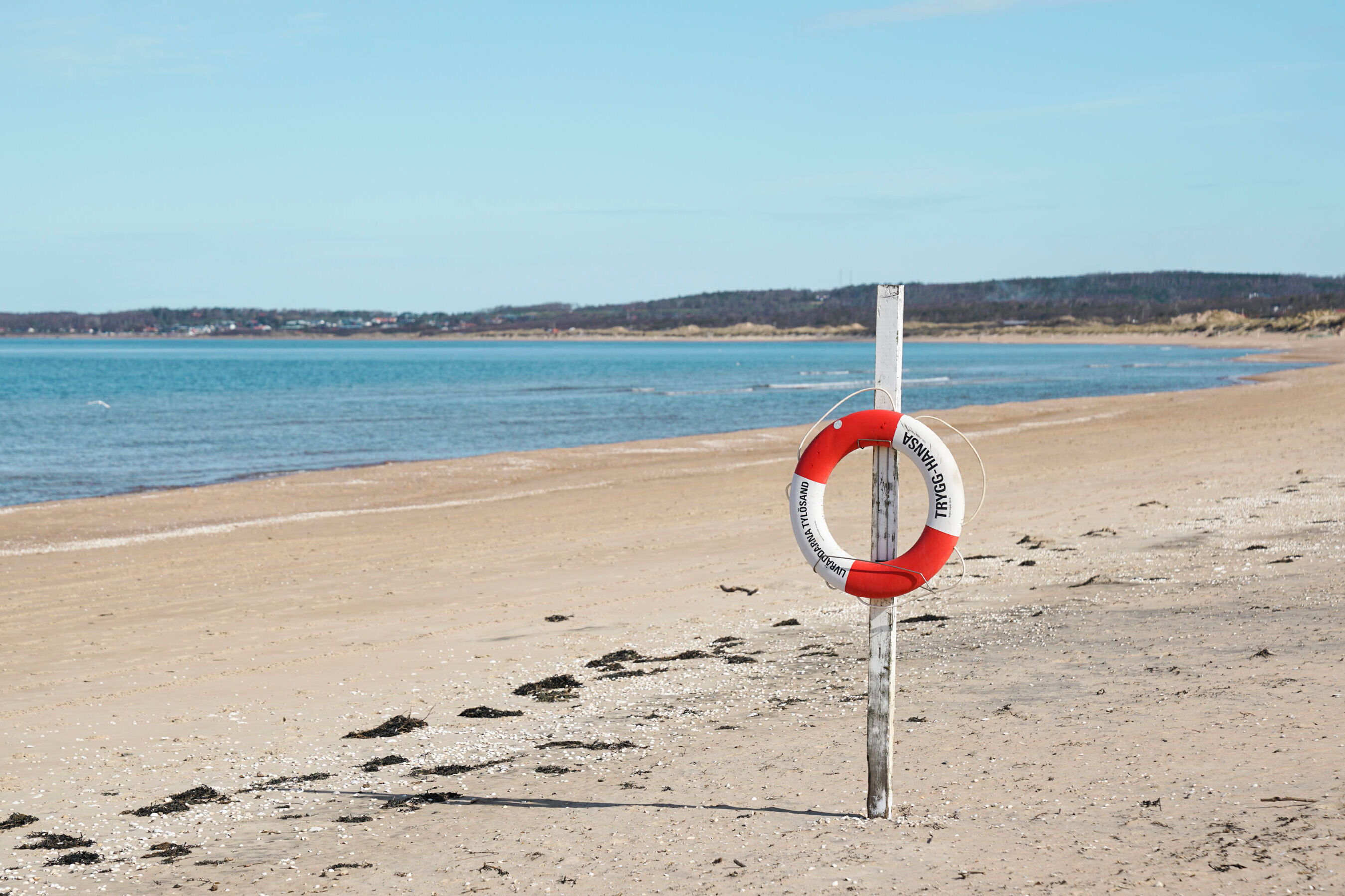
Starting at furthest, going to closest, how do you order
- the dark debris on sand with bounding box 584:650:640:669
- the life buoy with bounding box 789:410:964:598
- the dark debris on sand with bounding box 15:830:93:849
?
the dark debris on sand with bounding box 584:650:640:669
the dark debris on sand with bounding box 15:830:93:849
the life buoy with bounding box 789:410:964:598

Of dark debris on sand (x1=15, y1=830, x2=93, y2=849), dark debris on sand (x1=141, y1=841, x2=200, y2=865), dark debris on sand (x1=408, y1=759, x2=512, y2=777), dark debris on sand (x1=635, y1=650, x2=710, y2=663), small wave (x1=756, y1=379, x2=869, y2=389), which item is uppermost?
small wave (x1=756, y1=379, x2=869, y2=389)

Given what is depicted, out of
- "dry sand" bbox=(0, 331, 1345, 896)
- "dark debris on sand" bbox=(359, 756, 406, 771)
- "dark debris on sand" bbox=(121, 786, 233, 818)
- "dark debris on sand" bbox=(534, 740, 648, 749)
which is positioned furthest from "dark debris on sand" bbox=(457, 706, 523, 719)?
"dark debris on sand" bbox=(121, 786, 233, 818)

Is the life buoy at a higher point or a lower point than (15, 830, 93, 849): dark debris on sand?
higher

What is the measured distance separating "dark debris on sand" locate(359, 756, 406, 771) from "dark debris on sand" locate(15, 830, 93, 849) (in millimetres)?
1126

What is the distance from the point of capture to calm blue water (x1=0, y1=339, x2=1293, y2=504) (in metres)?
23.7

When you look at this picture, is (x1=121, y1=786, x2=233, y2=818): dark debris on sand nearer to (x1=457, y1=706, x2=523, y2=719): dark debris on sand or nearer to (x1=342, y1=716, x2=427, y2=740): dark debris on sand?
(x1=342, y1=716, x2=427, y2=740): dark debris on sand

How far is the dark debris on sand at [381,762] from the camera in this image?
4.95m

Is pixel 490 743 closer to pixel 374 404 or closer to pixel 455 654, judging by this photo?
pixel 455 654

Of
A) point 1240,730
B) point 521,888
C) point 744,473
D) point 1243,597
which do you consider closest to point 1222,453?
point 744,473

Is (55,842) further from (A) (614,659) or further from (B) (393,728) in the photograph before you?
(A) (614,659)

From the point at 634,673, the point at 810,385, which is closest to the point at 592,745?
the point at 634,673

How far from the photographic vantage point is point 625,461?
2108 cm

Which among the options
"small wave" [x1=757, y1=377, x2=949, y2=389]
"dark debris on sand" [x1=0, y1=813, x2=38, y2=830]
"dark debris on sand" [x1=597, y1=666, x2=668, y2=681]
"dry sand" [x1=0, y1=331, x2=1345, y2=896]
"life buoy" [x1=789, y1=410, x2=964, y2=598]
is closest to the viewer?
"dry sand" [x1=0, y1=331, x2=1345, y2=896]

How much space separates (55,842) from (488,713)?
6.74ft
